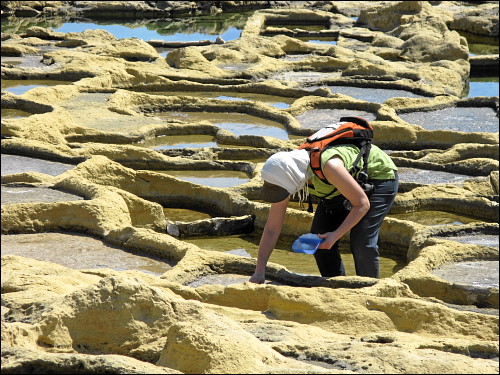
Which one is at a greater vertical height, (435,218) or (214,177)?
(435,218)

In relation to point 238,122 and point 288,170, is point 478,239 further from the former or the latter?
point 238,122

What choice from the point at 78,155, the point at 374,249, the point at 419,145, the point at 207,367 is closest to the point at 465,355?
the point at 207,367

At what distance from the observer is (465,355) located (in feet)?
11.9

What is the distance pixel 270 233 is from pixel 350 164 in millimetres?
564

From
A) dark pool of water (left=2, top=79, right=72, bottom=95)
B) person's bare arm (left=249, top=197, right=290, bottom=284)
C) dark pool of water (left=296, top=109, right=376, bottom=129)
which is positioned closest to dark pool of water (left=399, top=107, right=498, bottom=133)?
dark pool of water (left=296, top=109, right=376, bottom=129)

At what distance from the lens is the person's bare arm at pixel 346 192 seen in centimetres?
457

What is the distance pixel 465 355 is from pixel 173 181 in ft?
15.5

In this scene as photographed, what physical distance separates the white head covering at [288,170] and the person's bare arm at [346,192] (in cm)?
13

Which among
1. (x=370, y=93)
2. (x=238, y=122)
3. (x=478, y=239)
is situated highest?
(x=478, y=239)

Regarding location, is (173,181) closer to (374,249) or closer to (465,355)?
(374,249)

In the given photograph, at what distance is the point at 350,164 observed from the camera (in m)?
4.79

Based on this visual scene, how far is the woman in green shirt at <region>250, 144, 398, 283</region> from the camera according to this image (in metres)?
4.63

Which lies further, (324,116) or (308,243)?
(324,116)

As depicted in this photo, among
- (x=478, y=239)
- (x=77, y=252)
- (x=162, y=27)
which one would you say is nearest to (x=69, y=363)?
(x=77, y=252)
